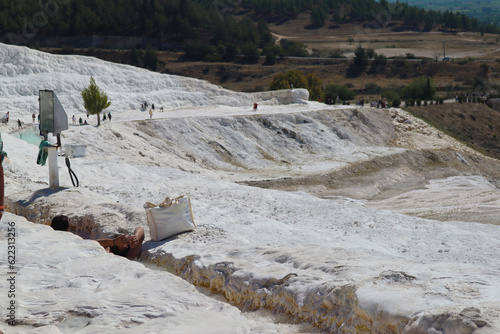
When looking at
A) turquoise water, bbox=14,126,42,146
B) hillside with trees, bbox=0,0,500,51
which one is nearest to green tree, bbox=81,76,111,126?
turquoise water, bbox=14,126,42,146

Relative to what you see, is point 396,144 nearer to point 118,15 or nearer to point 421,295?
point 421,295

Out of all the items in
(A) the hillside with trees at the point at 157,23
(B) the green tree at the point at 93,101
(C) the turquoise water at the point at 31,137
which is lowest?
(C) the turquoise water at the point at 31,137

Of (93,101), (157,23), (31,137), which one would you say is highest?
(157,23)

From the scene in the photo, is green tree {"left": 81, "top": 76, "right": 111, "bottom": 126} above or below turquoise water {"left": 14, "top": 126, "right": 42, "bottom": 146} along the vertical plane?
above

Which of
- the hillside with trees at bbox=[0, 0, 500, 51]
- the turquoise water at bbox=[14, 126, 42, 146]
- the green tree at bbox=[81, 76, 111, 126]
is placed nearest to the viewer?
the turquoise water at bbox=[14, 126, 42, 146]

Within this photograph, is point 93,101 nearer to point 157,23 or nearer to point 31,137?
point 31,137

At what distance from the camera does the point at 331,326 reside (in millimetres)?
5133

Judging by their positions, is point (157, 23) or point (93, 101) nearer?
point (93, 101)

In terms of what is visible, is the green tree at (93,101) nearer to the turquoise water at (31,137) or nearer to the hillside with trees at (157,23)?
the turquoise water at (31,137)

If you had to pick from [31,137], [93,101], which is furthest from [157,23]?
[31,137]

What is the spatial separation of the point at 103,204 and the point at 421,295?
662cm

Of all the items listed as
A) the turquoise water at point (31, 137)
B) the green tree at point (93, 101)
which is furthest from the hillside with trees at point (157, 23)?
the turquoise water at point (31, 137)

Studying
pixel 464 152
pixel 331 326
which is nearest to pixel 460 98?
pixel 464 152

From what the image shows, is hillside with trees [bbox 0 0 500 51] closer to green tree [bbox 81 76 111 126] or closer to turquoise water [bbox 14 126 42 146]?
green tree [bbox 81 76 111 126]
